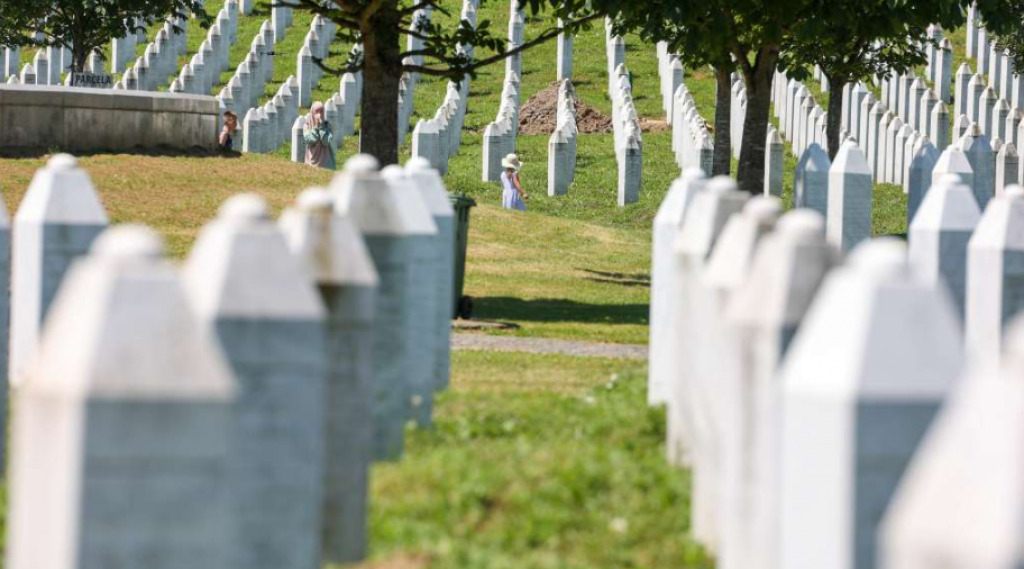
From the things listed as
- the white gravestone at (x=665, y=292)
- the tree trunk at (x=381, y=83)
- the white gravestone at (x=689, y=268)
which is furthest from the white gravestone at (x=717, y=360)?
the tree trunk at (x=381, y=83)

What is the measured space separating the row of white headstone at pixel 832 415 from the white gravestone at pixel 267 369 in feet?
4.14

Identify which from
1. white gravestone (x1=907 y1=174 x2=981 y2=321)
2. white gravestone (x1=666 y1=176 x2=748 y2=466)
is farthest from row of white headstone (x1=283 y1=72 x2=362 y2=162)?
white gravestone (x1=666 y1=176 x2=748 y2=466)

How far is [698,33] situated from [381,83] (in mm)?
3689

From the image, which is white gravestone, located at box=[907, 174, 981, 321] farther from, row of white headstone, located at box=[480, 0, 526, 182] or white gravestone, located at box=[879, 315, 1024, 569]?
row of white headstone, located at box=[480, 0, 526, 182]

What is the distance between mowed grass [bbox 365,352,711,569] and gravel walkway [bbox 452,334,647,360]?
4.63 metres

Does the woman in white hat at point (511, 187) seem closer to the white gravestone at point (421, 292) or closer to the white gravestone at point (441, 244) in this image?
the white gravestone at point (441, 244)

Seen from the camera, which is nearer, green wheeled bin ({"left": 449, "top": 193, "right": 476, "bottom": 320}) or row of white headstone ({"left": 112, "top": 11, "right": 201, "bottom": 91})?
green wheeled bin ({"left": 449, "top": 193, "right": 476, "bottom": 320})

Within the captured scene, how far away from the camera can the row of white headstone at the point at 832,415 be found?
3715 millimetres

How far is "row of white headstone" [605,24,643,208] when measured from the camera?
3278 cm

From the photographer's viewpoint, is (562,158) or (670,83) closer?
(562,158)

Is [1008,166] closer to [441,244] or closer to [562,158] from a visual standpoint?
[562,158]

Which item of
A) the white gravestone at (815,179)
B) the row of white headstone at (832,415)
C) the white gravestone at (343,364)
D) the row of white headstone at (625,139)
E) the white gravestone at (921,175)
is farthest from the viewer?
the row of white headstone at (625,139)

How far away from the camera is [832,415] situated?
15.9 feet

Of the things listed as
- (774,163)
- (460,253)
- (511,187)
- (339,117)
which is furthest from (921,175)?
(339,117)
